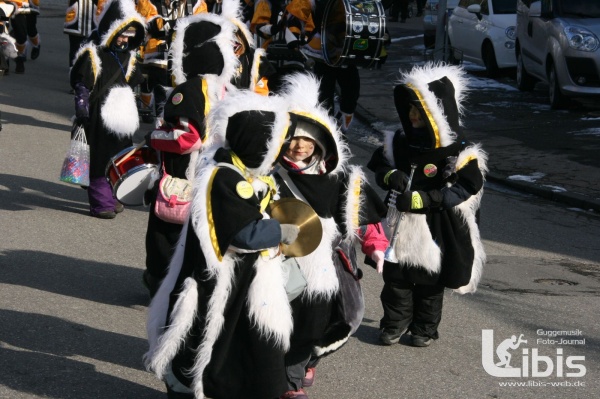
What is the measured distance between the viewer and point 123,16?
28.8ft

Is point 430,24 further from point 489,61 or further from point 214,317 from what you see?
point 214,317

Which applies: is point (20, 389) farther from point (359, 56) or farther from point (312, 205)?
point (359, 56)

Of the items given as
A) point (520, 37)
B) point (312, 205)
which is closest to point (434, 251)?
point (312, 205)

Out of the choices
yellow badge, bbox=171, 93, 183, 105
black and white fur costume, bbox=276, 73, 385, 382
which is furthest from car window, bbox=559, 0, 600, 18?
black and white fur costume, bbox=276, 73, 385, 382

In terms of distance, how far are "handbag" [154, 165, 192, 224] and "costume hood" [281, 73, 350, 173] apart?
1.31 meters

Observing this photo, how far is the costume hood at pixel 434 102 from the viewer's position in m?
6.22

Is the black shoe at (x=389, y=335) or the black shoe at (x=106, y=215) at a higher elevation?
the black shoe at (x=389, y=335)

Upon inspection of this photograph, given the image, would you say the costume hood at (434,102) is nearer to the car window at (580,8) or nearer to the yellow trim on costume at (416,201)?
the yellow trim on costume at (416,201)

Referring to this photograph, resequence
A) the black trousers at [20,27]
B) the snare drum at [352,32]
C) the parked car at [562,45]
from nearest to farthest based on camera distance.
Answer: the snare drum at [352,32] → the parked car at [562,45] → the black trousers at [20,27]

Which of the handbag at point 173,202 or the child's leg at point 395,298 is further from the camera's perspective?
the child's leg at point 395,298

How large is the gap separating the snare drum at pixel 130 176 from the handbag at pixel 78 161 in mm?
2381

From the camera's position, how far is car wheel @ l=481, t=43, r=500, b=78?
18828 mm

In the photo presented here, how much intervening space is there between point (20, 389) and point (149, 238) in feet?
4.32

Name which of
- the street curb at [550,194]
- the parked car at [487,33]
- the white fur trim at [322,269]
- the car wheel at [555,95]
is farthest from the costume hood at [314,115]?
the parked car at [487,33]
